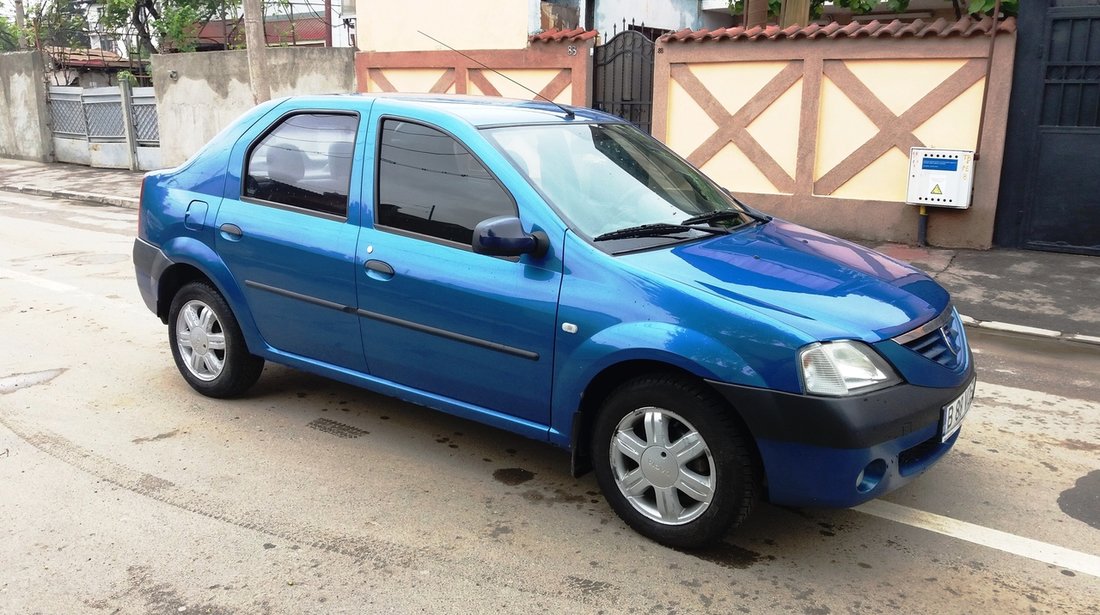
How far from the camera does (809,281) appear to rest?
3646 millimetres

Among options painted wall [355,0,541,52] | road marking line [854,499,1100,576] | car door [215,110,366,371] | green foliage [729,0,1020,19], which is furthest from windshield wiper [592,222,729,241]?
painted wall [355,0,541,52]

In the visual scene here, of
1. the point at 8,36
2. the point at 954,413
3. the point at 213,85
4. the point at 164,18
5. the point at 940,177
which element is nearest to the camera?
the point at 954,413

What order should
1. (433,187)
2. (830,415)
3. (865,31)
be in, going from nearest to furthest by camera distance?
1. (830,415)
2. (433,187)
3. (865,31)

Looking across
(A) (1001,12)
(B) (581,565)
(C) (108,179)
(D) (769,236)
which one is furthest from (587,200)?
(C) (108,179)

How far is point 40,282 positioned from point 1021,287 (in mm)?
9220

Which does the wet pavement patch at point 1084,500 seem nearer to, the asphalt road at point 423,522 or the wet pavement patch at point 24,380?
the asphalt road at point 423,522

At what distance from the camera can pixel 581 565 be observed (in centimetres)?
351

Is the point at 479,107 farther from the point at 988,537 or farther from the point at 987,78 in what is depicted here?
the point at 987,78

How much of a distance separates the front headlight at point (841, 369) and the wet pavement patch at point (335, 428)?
2.55m

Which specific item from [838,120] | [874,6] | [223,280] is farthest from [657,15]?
[223,280]

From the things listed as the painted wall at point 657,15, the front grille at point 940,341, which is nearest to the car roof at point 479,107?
the front grille at point 940,341

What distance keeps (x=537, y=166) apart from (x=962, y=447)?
8.66 feet

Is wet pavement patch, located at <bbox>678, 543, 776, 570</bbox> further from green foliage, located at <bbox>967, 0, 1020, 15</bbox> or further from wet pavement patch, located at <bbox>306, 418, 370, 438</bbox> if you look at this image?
green foliage, located at <bbox>967, 0, 1020, 15</bbox>

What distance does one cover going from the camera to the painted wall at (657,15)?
16.3 meters
